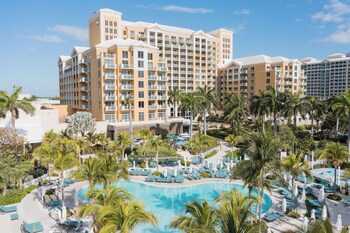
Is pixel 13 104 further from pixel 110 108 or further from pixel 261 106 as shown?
pixel 261 106

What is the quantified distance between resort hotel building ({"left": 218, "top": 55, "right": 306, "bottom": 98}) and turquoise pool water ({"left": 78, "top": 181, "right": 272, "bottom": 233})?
57.8m

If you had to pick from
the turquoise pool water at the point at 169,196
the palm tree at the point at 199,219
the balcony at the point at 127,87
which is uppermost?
the balcony at the point at 127,87

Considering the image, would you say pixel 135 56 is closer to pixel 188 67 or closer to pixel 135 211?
pixel 188 67

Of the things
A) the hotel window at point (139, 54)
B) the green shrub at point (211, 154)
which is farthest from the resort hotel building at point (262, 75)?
the green shrub at point (211, 154)

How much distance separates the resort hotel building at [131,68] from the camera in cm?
5738

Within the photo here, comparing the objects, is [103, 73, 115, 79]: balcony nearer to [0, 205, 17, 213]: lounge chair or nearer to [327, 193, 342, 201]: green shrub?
[0, 205, 17, 213]: lounge chair

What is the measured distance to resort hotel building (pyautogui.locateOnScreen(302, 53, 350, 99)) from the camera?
113 metres

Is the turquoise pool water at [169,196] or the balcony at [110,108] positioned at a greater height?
the balcony at [110,108]

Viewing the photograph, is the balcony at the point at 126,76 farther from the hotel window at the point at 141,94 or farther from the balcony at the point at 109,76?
the hotel window at the point at 141,94

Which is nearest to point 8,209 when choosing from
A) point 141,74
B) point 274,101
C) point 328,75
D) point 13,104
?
point 13,104

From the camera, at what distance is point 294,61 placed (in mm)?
82750

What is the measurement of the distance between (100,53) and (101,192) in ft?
149

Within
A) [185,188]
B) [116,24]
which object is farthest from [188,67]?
[185,188]

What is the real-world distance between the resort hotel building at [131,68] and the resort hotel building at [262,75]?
6.72m
